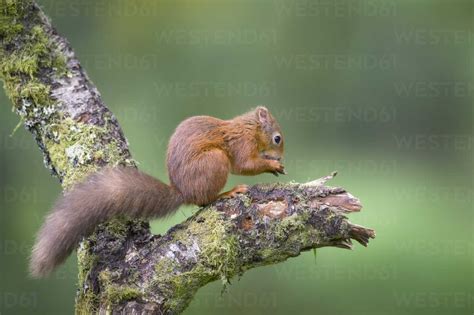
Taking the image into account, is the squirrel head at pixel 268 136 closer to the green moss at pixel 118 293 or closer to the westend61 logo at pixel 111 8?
the green moss at pixel 118 293

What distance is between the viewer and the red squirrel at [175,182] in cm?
325

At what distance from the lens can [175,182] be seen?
3793 mm

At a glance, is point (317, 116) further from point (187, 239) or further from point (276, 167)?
point (187, 239)

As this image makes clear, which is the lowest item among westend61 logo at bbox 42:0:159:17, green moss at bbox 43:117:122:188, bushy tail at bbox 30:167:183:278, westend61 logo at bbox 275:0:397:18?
bushy tail at bbox 30:167:183:278

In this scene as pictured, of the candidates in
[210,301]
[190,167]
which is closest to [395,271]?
[210,301]

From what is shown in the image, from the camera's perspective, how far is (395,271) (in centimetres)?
758

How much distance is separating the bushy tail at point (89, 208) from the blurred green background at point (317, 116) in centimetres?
361

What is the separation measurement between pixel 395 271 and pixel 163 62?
5.48 m

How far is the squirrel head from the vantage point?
438 centimetres

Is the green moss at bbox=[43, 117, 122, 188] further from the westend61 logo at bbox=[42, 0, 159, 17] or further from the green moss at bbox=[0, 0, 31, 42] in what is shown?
the westend61 logo at bbox=[42, 0, 159, 17]

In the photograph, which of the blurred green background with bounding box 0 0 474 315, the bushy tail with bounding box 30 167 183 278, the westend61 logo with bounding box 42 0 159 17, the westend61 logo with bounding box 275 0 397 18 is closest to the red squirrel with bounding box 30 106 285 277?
the bushy tail with bounding box 30 167 183 278

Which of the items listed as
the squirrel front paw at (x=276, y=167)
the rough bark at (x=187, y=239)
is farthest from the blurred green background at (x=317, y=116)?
the rough bark at (x=187, y=239)

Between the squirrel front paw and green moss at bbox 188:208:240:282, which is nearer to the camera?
green moss at bbox 188:208:240:282

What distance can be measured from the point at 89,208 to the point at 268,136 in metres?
1.48
